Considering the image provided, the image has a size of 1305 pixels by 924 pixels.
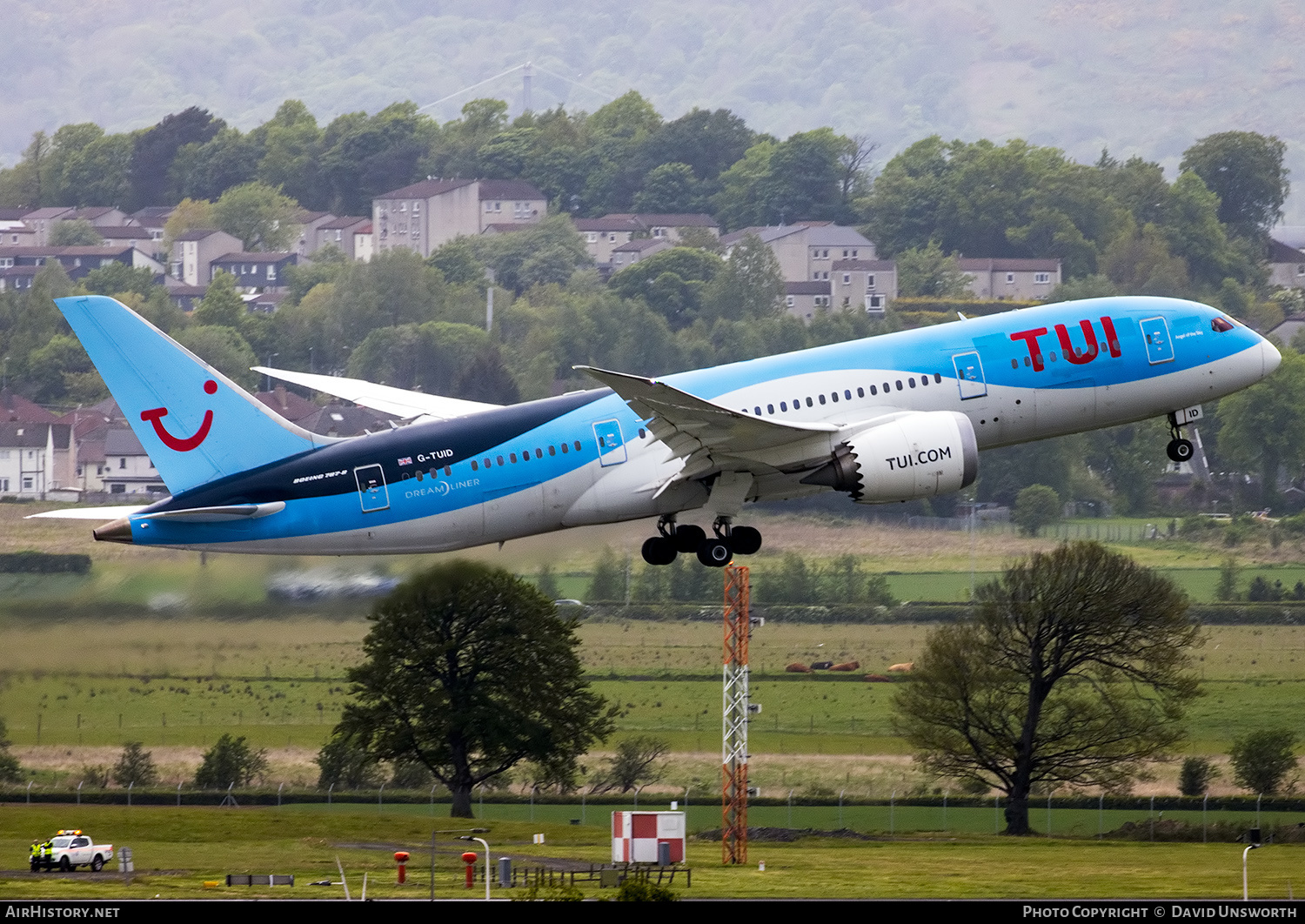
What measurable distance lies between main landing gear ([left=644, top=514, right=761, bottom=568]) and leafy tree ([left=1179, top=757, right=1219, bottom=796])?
36.6 meters

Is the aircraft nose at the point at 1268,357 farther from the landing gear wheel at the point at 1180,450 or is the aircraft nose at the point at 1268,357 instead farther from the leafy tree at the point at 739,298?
the leafy tree at the point at 739,298

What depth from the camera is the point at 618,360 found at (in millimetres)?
167250

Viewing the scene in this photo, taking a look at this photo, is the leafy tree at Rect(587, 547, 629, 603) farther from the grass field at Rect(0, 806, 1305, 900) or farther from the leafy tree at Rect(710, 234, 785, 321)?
the leafy tree at Rect(710, 234, 785, 321)

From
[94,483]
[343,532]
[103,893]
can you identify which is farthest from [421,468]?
[94,483]

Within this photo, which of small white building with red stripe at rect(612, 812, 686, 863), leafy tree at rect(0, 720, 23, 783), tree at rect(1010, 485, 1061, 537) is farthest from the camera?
tree at rect(1010, 485, 1061, 537)

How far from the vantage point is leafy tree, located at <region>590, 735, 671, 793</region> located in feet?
267

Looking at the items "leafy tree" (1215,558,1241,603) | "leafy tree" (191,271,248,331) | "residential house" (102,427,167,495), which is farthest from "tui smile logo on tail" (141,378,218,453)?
"leafy tree" (191,271,248,331)

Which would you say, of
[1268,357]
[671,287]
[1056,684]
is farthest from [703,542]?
[671,287]

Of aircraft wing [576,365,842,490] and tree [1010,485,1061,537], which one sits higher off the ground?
tree [1010,485,1061,537]

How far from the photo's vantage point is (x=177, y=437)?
48188 millimetres

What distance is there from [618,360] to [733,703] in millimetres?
101504

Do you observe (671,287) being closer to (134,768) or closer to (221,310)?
(221,310)

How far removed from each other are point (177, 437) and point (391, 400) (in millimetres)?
7879
